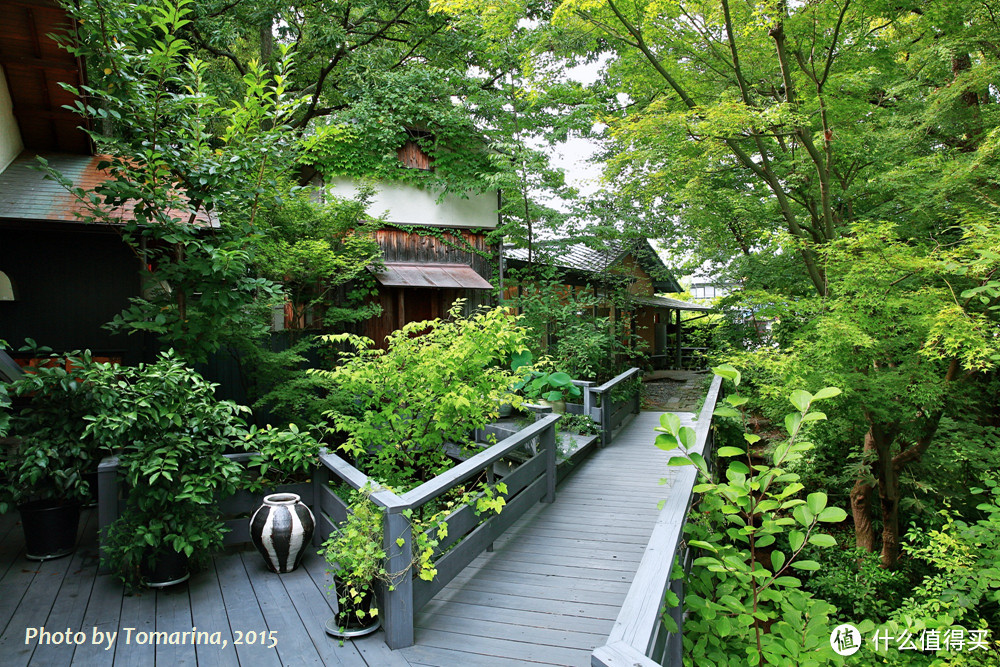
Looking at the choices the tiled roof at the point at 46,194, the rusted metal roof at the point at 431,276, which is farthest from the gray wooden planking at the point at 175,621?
the rusted metal roof at the point at 431,276

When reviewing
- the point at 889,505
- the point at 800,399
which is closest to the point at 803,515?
the point at 800,399

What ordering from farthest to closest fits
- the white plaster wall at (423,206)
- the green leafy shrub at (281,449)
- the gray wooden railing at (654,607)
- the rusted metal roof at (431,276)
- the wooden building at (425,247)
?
the white plaster wall at (423,206) → the wooden building at (425,247) → the rusted metal roof at (431,276) → the green leafy shrub at (281,449) → the gray wooden railing at (654,607)

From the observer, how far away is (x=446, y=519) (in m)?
3.51

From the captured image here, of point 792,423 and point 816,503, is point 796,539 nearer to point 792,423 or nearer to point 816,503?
point 816,503

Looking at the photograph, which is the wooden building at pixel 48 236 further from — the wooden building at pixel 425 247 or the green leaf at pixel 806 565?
the green leaf at pixel 806 565

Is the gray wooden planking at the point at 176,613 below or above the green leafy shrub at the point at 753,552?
below

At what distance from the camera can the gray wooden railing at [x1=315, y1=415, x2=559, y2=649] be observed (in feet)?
9.87

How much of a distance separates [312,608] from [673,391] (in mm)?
10610

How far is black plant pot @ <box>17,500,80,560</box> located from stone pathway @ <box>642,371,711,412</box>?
840 centimetres

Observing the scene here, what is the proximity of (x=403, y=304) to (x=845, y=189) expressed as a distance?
283 inches

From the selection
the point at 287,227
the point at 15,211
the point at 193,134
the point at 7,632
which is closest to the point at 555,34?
the point at 287,227

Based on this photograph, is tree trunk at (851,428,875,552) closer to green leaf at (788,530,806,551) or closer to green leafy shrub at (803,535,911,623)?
green leafy shrub at (803,535,911,623)

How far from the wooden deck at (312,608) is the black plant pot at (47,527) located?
100mm

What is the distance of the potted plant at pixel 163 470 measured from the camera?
11.2 feet
